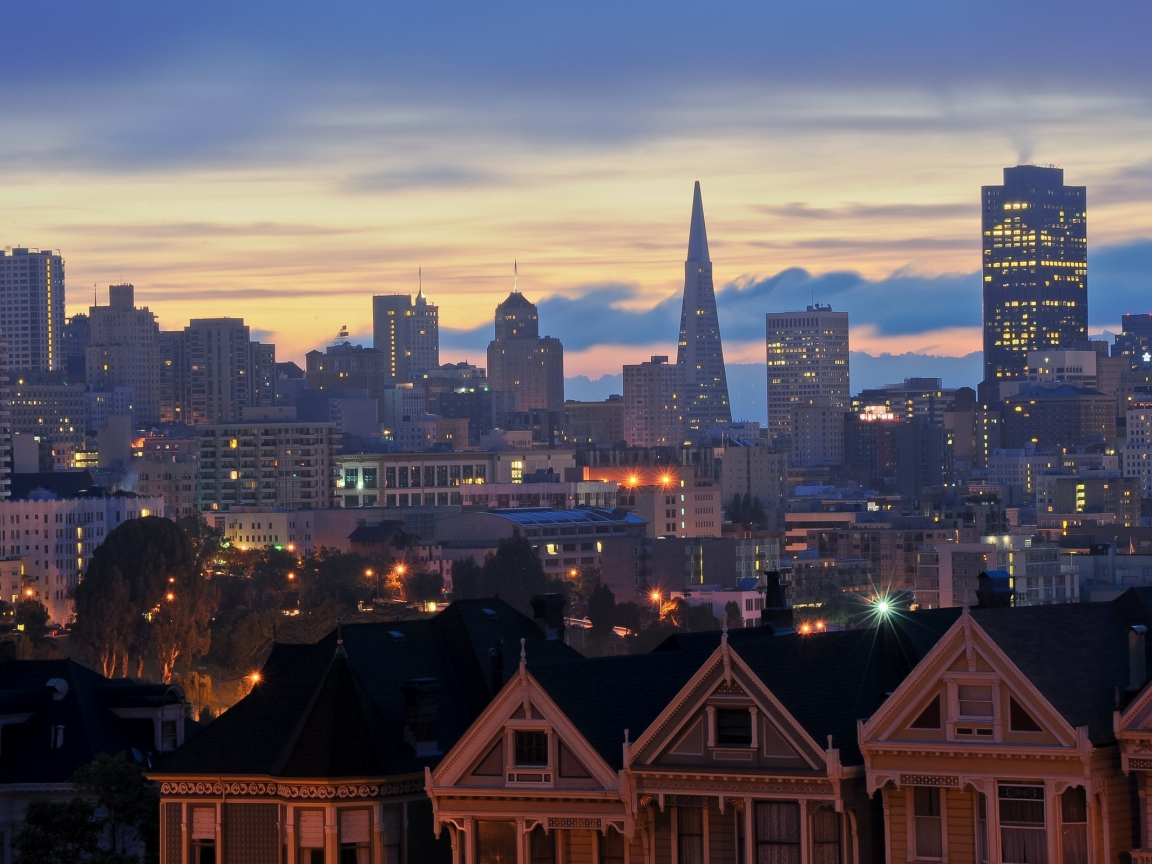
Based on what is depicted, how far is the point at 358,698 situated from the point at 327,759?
4.75 feet

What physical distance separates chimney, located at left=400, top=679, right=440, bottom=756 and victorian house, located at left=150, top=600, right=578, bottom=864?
0.02 m

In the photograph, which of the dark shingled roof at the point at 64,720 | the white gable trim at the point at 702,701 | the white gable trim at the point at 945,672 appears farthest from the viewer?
the dark shingled roof at the point at 64,720

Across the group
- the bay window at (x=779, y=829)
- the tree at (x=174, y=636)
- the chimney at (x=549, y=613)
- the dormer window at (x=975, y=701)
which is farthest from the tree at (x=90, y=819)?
the tree at (x=174, y=636)

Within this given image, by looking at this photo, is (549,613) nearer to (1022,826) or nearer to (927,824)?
(927,824)

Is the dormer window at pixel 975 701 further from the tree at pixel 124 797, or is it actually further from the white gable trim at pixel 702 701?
the tree at pixel 124 797

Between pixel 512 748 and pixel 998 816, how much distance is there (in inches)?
320

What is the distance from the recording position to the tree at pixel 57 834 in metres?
53.6

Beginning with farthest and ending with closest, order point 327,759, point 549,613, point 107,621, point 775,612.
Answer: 1. point 107,621
2. point 549,613
3. point 775,612
4. point 327,759

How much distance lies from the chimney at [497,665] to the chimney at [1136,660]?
495 inches

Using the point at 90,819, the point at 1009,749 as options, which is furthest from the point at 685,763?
the point at 90,819

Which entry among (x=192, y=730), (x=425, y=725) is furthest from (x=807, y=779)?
(x=192, y=730)

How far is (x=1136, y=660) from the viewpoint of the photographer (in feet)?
140

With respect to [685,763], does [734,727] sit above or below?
above

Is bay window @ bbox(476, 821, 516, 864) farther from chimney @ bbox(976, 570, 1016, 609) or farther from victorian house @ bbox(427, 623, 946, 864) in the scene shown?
chimney @ bbox(976, 570, 1016, 609)
